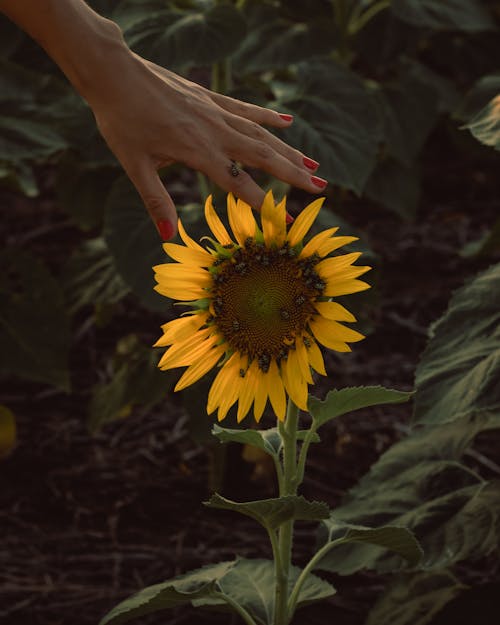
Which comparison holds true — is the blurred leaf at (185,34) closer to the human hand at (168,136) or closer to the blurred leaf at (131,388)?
the blurred leaf at (131,388)

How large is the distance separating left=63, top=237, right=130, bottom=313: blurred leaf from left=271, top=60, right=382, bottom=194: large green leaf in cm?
45

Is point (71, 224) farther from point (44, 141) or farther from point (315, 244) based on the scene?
point (315, 244)

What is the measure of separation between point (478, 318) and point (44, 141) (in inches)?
34.8

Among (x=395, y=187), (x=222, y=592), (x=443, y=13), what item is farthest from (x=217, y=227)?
(x=395, y=187)

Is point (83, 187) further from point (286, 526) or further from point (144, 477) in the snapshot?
point (286, 526)

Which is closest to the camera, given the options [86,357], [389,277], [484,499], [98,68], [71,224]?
[98,68]

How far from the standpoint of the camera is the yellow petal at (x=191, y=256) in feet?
3.69

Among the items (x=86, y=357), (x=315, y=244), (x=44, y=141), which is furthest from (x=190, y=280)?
(x=86, y=357)

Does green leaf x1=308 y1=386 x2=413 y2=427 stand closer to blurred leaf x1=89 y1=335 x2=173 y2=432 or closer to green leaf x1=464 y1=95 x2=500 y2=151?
green leaf x1=464 y1=95 x2=500 y2=151

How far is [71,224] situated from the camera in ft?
9.87

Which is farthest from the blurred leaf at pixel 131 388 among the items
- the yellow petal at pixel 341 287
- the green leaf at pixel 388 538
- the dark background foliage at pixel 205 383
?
the yellow petal at pixel 341 287

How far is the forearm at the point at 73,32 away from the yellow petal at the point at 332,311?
12.6 inches

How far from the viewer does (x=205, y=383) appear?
6.19 feet

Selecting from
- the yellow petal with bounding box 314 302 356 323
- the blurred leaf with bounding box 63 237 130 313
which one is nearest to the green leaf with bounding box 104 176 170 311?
the blurred leaf with bounding box 63 237 130 313
